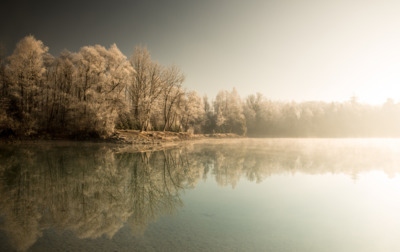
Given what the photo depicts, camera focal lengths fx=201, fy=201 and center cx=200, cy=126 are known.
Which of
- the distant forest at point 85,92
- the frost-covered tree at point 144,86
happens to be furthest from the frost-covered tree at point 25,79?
the frost-covered tree at point 144,86

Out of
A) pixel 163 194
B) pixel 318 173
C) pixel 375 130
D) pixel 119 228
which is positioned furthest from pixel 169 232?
pixel 375 130

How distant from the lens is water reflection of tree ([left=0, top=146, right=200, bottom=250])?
17.8ft

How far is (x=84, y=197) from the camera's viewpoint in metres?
7.62

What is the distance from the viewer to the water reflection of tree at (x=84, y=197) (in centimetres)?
543

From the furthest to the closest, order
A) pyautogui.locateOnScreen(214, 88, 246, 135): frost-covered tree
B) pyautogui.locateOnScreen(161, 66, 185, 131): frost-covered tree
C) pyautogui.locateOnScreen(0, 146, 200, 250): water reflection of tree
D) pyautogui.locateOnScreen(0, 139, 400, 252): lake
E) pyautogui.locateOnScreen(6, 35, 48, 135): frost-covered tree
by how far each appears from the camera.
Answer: pyautogui.locateOnScreen(214, 88, 246, 135): frost-covered tree, pyautogui.locateOnScreen(161, 66, 185, 131): frost-covered tree, pyautogui.locateOnScreen(6, 35, 48, 135): frost-covered tree, pyautogui.locateOnScreen(0, 146, 200, 250): water reflection of tree, pyautogui.locateOnScreen(0, 139, 400, 252): lake

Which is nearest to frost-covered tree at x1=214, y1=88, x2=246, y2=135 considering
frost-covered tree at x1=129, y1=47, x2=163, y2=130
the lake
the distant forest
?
the distant forest

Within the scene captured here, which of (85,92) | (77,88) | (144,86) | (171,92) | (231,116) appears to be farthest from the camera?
(231,116)

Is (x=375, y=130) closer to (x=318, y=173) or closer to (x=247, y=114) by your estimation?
(x=247, y=114)

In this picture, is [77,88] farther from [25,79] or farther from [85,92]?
[25,79]

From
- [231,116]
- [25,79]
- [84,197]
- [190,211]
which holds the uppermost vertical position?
[25,79]

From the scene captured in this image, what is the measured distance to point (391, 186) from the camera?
35.2ft

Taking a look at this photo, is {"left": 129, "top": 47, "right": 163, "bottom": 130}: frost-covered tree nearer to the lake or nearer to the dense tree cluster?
the dense tree cluster

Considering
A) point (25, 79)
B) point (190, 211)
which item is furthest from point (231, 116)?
point (190, 211)

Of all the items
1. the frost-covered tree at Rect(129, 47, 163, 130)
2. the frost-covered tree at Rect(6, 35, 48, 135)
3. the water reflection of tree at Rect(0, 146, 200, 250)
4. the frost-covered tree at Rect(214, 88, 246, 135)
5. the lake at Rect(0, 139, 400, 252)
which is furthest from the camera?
the frost-covered tree at Rect(214, 88, 246, 135)
